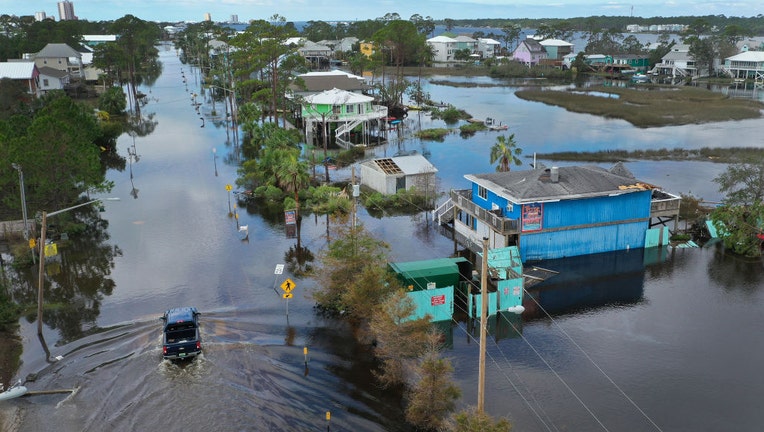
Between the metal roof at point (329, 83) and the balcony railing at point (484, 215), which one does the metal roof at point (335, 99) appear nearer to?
the metal roof at point (329, 83)

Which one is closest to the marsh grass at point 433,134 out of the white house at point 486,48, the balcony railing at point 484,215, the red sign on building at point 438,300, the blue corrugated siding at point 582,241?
the balcony railing at point 484,215

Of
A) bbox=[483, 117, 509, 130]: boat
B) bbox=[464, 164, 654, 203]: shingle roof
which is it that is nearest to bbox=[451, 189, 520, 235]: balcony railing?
bbox=[464, 164, 654, 203]: shingle roof

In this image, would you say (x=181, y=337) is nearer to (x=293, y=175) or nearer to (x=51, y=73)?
(x=293, y=175)

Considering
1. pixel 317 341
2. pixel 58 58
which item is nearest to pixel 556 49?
pixel 58 58

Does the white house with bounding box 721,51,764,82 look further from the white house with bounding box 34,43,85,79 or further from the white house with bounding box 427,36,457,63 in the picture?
A: the white house with bounding box 34,43,85,79

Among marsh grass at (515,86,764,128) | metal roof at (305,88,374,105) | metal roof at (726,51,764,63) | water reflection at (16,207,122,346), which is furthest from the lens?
metal roof at (726,51,764,63)

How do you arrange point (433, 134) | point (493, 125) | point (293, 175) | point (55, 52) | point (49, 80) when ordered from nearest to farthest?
1. point (293, 175)
2. point (433, 134)
3. point (493, 125)
4. point (49, 80)
5. point (55, 52)
